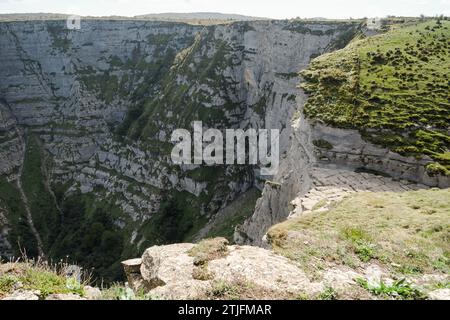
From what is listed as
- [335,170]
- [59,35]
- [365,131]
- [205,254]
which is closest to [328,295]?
[205,254]

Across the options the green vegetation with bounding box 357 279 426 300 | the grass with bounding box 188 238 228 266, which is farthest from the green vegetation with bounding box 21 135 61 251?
the green vegetation with bounding box 357 279 426 300

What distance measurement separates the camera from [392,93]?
3900 centimetres

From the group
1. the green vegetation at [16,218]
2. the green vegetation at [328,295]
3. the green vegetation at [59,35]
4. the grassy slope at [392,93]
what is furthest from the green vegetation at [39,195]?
the green vegetation at [328,295]

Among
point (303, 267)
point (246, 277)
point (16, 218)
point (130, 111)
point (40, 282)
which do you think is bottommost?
point (16, 218)

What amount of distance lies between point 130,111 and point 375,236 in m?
151

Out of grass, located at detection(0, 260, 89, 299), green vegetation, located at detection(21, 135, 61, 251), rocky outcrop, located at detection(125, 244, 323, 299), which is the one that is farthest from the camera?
green vegetation, located at detection(21, 135, 61, 251)

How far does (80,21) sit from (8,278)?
7199 inches

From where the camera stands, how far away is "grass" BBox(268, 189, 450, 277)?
1577 centimetres

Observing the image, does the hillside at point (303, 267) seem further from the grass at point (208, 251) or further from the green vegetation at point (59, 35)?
the green vegetation at point (59, 35)

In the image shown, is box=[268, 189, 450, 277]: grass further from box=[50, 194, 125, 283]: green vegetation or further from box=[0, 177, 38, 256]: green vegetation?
box=[0, 177, 38, 256]: green vegetation

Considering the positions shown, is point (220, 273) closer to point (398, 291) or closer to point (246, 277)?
point (246, 277)

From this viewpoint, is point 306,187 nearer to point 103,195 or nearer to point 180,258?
point 180,258

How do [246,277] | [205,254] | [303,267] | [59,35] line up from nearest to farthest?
[246,277] → [303,267] → [205,254] → [59,35]

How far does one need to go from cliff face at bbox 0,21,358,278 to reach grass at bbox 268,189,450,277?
65625mm
